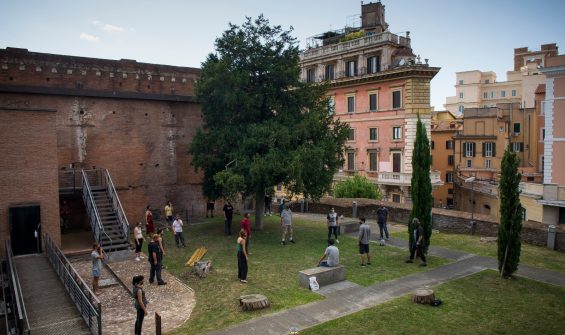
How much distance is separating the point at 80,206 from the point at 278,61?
1423 cm

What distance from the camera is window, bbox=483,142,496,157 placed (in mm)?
56625

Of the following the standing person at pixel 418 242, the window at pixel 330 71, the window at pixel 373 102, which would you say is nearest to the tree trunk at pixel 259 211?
the standing person at pixel 418 242

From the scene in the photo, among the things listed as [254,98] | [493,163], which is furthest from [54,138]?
[493,163]

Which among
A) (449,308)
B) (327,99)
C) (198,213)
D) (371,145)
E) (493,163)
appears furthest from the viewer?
(493,163)

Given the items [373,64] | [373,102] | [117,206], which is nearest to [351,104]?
[373,102]

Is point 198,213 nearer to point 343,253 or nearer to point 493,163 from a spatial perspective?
point 343,253

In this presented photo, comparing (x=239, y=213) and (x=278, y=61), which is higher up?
(x=278, y=61)

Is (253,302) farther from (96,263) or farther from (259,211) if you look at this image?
(259,211)

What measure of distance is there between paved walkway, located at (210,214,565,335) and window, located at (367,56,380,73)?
96.7 ft

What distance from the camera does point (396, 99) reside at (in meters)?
42.8

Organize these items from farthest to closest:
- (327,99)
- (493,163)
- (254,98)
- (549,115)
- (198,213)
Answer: (493,163) → (549,115) → (198,213) → (327,99) → (254,98)

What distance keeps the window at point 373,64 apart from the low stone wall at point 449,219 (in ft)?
63.4

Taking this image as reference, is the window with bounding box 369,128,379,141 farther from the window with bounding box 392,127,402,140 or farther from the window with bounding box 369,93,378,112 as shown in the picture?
the window with bounding box 369,93,378,112

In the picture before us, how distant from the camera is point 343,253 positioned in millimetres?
19016
